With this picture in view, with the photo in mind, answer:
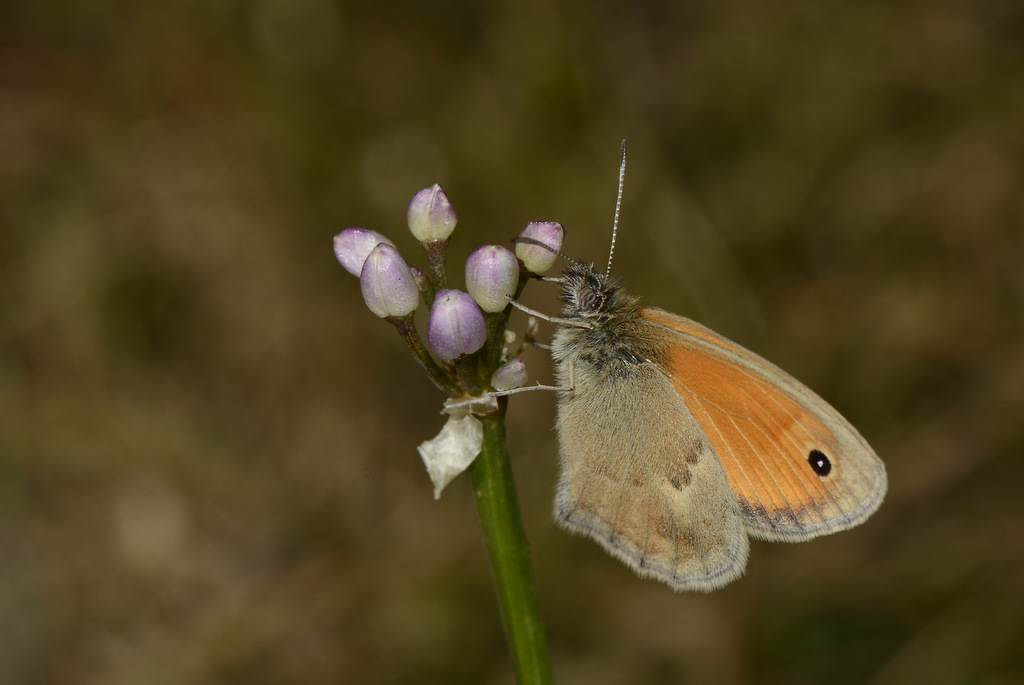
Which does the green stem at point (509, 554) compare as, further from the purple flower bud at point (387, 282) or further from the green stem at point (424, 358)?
the purple flower bud at point (387, 282)

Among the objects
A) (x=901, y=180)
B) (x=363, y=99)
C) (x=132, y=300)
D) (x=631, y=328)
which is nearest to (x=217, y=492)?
(x=132, y=300)

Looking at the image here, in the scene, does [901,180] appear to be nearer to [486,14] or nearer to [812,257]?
[812,257]

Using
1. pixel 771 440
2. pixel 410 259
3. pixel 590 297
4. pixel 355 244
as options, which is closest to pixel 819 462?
pixel 771 440

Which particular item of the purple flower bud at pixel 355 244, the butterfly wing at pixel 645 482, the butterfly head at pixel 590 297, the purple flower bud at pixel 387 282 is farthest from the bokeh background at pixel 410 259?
the purple flower bud at pixel 387 282

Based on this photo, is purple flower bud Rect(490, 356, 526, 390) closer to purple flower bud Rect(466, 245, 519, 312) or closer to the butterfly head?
purple flower bud Rect(466, 245, 519, 312)

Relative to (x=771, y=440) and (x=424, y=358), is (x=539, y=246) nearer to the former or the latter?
(x=424, y=358)

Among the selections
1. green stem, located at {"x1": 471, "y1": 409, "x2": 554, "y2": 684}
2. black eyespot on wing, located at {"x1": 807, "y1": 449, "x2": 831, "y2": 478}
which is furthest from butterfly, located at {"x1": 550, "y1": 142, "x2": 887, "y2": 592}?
green stem, located at {"x1": 471, "y1": 409, "x2": 554, "y2": 684}
